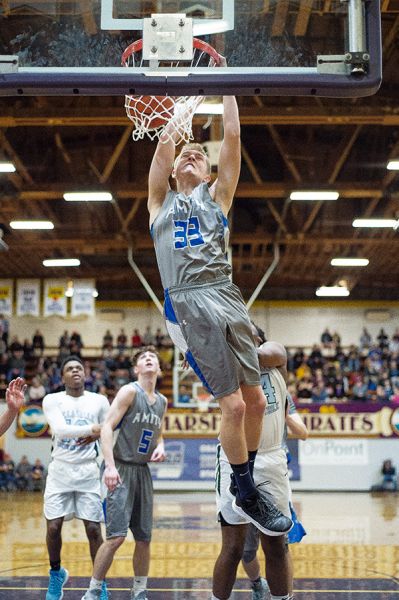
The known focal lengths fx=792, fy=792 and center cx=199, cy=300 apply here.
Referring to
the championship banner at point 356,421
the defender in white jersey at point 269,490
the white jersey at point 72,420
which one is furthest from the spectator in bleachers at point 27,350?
the defender in white jersey at point 269,490

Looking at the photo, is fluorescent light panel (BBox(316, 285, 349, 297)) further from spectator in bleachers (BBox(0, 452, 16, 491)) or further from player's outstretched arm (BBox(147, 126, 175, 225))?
player's outstretched arm (BBox(147, 126, 175, 225))

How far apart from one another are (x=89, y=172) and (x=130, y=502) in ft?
43.2

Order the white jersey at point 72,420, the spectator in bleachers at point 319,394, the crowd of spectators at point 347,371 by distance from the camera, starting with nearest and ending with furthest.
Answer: the white jersey at point 72,420 < the spectator in bleachers at point 319,394 < the crowd of spectators at point 347,371

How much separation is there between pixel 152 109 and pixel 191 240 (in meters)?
1.02

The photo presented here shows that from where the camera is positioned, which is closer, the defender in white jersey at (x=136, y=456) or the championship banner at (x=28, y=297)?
the defender in white jersey at (x=136, y=456)

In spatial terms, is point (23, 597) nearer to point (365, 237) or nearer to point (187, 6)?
point (187, 6)

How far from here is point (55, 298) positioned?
84.6ft

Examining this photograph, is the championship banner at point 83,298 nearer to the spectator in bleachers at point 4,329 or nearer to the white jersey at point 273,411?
the spectator in bleachers at point 4,329

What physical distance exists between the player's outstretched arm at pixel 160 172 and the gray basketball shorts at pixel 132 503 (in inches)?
129

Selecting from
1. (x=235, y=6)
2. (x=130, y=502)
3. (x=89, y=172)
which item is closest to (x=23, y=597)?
(x=130, y=502)

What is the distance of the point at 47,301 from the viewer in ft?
84.5

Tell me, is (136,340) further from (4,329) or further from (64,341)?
(4,329)

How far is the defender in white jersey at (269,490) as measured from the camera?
531cm

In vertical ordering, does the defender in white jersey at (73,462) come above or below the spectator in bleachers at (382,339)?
below
